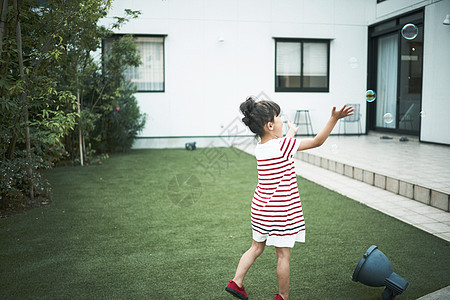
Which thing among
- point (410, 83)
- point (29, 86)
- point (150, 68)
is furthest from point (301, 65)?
point (29, 86)

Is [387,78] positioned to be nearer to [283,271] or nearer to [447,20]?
[447,20]

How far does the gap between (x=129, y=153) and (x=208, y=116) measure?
260cm

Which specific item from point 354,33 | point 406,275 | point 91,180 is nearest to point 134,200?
point 91,180

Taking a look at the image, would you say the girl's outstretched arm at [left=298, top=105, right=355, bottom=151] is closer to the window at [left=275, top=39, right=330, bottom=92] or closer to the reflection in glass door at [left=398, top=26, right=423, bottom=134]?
the reflection in glass door at [left=398, top=26, right=423, bottom=134]

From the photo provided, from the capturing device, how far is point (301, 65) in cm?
1147

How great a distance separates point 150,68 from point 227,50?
7.13ft

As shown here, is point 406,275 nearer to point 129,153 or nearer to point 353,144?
point 353,144

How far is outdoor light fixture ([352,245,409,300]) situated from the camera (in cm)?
227

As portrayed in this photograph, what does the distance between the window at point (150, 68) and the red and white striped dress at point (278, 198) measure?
29.2ft

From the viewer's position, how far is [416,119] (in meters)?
9.95

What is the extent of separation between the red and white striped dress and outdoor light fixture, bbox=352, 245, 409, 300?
45 centimetres

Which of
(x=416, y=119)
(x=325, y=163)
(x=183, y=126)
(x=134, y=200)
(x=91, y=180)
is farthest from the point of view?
(x=183, y=126)

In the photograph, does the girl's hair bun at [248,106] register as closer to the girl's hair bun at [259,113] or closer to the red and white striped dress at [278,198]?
the girl's hair bun at [259,113]

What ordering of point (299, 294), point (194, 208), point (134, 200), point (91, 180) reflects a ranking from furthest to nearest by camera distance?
point (91, 180), point (134, 200), point (194, 208), point (299, 294)
